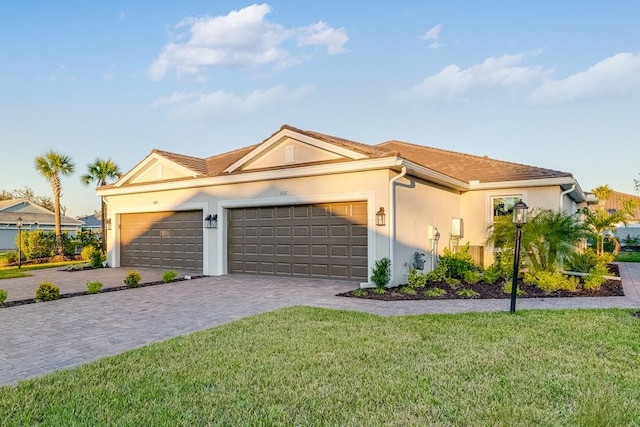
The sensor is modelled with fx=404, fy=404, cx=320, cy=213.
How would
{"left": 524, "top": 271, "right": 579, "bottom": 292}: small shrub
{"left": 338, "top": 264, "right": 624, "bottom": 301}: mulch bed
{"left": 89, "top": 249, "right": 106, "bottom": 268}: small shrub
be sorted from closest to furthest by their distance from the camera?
{"left": 338, "top": 264, "right": 624, "bottom": 301}: mulch bed < {"left": 524, "top": 271, "right": 579, "bottom": 292}: small shrub < {"left": 89, "top": 249, "right": 106, "bottom": 268}: small shrub

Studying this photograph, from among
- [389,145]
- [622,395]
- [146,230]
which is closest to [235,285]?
[146,230]

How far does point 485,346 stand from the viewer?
4793 millimetres

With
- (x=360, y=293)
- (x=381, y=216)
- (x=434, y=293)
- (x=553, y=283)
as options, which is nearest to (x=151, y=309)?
(x=360, y=293)

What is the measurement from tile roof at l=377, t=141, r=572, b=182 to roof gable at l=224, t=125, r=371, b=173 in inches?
75.8

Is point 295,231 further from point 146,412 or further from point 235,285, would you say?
point 146,412

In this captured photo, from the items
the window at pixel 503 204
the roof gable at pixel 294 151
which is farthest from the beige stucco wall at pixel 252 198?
the window at pixel 503 204

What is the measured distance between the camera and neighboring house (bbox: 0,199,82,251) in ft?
109

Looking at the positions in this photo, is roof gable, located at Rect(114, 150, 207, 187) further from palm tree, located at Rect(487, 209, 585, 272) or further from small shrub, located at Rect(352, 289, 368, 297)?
palm tree, located at Rect(487, 209, 585, 272)

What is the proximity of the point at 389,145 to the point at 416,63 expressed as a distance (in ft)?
15.8

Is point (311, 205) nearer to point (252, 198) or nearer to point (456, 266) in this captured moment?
point (252, 198)

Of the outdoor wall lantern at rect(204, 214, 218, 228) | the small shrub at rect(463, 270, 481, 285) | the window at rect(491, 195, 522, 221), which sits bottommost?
the small shrub at rect(463, 270, 481, 285)

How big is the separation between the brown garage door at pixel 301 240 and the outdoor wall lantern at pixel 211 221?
1.44 feet

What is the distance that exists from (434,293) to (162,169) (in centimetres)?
1055

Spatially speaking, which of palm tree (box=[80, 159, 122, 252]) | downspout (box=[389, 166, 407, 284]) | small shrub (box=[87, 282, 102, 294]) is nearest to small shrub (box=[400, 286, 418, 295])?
downspout (box=[389, 166, 407, 284])
